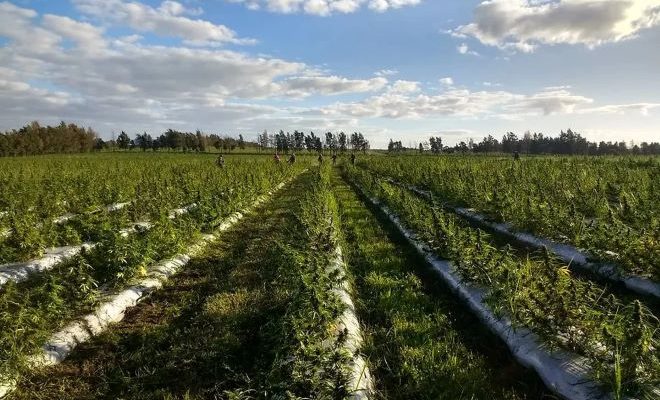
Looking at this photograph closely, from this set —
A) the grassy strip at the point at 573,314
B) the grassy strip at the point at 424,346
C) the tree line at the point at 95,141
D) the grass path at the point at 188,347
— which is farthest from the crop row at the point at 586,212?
the tree line at the point at 95,141

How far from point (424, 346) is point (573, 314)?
158 centimetres

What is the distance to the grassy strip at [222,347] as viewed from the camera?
3.84 m

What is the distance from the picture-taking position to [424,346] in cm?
477

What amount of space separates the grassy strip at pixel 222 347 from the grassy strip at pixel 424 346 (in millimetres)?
733

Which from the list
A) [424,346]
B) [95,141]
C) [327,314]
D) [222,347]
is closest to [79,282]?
[222,347]

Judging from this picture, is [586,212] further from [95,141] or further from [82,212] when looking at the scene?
[95,141]

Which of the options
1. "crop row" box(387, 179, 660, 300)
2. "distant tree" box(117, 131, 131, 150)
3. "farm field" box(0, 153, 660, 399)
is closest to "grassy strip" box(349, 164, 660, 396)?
"farm field" box(0, 153, 660, 399)

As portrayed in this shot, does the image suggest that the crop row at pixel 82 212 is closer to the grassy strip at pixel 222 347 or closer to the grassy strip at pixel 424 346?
the grassy strip at pixel 222 347

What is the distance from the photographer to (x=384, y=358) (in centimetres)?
455

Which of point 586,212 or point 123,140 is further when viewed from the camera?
point 123,140

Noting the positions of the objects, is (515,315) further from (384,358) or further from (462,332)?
(384,358)

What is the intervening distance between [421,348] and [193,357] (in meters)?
2.53

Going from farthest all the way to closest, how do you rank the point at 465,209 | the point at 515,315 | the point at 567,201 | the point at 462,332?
the point at 465,209 → the point at 567,201 → the point at 462,332 → the point at 515,315

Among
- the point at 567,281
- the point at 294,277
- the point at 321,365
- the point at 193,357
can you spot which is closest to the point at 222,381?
the point at 193,357
